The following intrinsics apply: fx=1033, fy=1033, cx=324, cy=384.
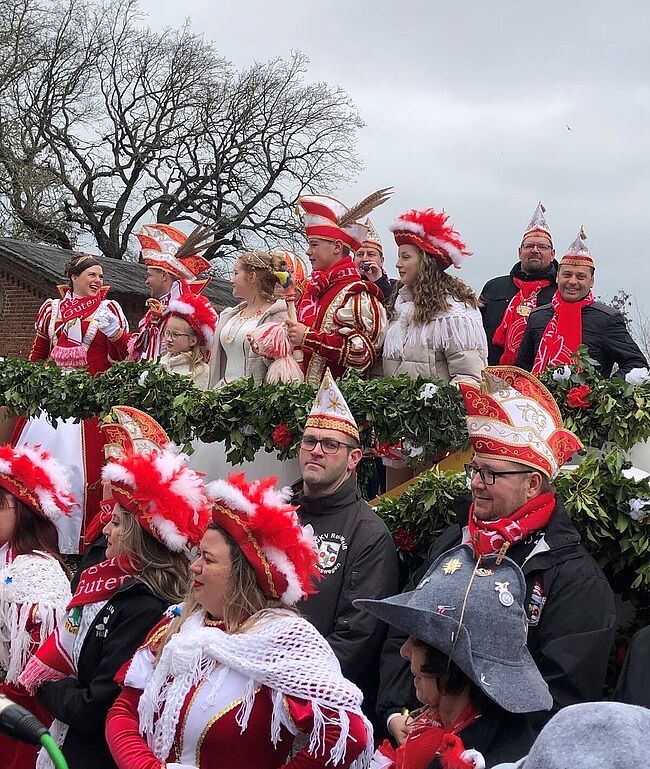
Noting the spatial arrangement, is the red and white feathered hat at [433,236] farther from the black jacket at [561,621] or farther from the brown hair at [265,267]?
the black jacket at [561,621]

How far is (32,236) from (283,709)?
1149 inches

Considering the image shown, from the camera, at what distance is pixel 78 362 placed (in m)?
8.75

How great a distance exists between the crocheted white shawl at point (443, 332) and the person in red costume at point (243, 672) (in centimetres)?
290

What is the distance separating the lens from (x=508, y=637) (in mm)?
2805

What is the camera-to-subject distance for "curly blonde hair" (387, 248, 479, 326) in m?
6.18

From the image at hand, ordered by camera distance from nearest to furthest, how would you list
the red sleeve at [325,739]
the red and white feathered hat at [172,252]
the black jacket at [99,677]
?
the red sleeve at [325,739] → the black jacket at [99,677] → the red and white feathered hat at [172,252]

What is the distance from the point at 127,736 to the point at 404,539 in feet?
7.30

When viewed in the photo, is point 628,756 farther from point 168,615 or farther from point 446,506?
point 446,506

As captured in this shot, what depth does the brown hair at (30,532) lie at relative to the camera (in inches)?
187

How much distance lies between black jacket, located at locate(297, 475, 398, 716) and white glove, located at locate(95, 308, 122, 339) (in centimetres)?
441

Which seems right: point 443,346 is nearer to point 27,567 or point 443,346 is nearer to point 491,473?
point 491,473

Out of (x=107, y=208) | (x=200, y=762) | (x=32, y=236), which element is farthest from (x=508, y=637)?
(x=107, y=208)

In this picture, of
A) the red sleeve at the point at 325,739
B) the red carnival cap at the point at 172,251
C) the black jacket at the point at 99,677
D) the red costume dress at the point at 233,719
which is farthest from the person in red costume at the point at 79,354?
the red sleeve at the point at 325,739

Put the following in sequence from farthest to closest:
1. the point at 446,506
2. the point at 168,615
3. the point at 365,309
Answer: the point at 365,309
the point at 446,506
the point at 168,615
